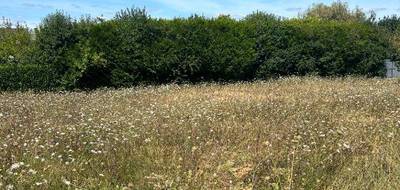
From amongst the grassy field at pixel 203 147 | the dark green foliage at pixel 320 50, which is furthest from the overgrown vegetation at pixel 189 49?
the grassy field at pixel 203 147

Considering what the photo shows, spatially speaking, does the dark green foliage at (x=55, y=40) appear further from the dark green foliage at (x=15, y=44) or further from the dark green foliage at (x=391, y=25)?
the dark green foliage at (x=391, y=25)

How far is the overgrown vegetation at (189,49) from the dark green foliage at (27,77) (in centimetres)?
21

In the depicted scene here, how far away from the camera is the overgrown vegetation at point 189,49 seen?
1847 centimetres

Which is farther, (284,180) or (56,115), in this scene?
(56,115)

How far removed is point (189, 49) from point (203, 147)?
535 inches

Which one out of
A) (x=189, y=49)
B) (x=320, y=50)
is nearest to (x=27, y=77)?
(x=189, y=49)

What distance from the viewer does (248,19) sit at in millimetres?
23391

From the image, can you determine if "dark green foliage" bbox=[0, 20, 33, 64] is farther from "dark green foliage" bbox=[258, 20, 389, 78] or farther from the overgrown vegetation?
"dark green foliage" bbox=[258, 20, 389, 78]

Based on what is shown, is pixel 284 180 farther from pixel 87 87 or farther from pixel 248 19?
pixel 248 19

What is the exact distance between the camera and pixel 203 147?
6.68 meters

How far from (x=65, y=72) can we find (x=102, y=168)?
512 inches

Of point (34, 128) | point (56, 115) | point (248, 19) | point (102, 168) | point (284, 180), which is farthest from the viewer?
point (248, 19)

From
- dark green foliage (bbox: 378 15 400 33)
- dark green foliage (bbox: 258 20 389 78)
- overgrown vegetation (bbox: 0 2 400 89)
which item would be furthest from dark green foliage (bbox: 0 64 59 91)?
dark green foliage (bbox: 378 15 400 33)

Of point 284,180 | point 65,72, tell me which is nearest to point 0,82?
point 65,72
